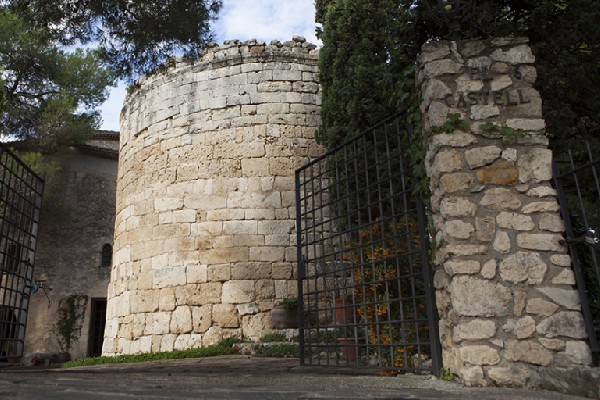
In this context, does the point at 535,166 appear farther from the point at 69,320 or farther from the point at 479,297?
the point at 69,320

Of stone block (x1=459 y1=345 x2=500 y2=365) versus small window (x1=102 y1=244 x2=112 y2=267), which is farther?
small window (x1=102 y1=244 x2=112 y2=267)

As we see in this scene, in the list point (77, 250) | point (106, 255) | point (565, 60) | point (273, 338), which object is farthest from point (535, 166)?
point (77, 250)

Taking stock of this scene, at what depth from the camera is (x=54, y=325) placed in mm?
13852

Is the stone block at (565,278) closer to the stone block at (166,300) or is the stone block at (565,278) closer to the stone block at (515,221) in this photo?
the stone block at (515,221)

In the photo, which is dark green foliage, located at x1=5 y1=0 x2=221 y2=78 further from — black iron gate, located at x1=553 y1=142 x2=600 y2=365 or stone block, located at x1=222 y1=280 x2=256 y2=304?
black iron gate, located at x1=553 y1=142 x2=600 y2=365

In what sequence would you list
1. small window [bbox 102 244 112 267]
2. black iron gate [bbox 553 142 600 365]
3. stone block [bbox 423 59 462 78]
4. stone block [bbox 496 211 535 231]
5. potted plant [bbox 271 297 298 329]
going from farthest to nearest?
small window [bbox 102 244 112 267]
potted plant [bbox 271 297 298 329]
stone block [bbox 423 59 462 78]
stone block [bbox 496 211 535 231]
black iron gate [bbox 553 142 600 365]

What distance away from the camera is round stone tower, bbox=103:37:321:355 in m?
7.77

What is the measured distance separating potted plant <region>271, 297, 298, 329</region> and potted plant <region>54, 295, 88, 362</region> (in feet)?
27.5

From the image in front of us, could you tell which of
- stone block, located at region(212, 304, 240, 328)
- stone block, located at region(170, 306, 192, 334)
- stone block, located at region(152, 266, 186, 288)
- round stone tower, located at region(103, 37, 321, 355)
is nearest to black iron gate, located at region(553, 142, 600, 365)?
round stone tower, located at region(103, 37, 321, 355)

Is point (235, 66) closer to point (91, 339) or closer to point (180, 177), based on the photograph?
point (180, 177)

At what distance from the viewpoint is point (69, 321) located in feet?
45.3

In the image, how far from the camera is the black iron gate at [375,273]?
3895 millimetres

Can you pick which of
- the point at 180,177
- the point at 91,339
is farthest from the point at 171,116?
the point at 91,339

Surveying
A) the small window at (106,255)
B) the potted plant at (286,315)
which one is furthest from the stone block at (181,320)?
the small window at (106,255)
